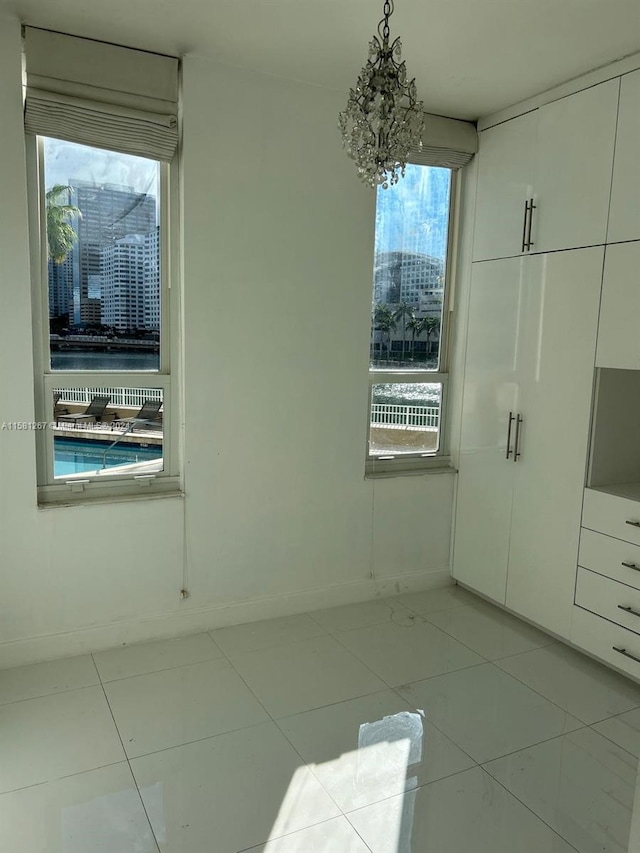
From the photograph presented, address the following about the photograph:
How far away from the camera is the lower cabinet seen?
3.01 m

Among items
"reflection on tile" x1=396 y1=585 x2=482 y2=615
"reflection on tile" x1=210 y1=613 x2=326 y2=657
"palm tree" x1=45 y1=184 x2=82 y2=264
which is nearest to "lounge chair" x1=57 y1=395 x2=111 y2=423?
"palm tree" x1=45 y1=184 x2=82 y2=264

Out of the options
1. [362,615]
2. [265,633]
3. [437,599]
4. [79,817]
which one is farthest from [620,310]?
[79,817]

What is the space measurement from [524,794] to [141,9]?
314 centimetres

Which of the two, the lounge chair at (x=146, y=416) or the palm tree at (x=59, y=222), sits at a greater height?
the palm tree at (x=59, y=222)

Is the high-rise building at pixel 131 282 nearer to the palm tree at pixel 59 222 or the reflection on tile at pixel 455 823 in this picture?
the palm tree at pixel 59 222

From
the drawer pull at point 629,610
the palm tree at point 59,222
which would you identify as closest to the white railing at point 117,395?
the palm tree at point 59,222

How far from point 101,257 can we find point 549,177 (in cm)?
217

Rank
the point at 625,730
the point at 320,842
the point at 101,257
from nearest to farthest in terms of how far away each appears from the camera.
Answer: the point at 320,842 → the point at 625,730 → the point at 101,257

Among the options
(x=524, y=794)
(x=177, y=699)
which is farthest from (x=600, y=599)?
(x=177, y=699)

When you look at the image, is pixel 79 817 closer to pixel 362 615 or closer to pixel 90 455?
pixel 90 455

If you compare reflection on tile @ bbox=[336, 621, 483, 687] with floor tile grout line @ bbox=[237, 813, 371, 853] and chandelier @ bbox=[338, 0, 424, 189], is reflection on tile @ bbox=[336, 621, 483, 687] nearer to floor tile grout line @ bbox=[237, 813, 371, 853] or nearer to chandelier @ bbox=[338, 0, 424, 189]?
floor tile grout line @ bbox=[237, 813, 371, 853]

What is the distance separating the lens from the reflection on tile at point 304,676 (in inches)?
105

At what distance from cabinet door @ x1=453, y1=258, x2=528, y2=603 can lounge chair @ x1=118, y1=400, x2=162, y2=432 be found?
5.69ft

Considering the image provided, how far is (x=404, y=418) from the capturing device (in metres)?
3.73
